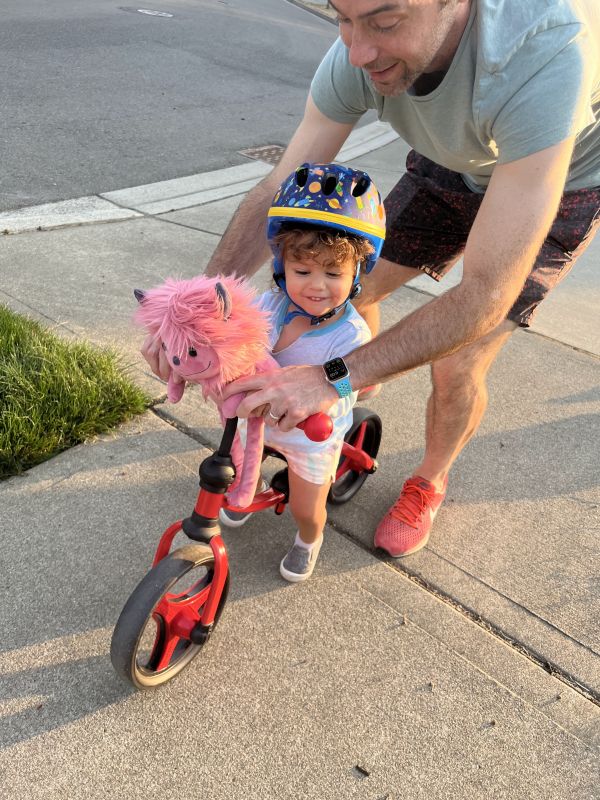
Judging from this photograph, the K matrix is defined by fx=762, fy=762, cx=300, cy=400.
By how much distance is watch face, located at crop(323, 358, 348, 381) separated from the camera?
1981 mm

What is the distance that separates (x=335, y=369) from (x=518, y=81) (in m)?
0.88

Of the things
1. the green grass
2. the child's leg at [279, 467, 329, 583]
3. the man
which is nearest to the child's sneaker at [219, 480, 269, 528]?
the child's leg at [279, 467, 329, 583]

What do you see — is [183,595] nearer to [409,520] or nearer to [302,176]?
[409,520]

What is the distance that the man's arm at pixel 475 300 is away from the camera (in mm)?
1905

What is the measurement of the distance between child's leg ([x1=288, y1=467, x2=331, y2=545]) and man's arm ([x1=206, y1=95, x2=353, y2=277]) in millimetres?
682

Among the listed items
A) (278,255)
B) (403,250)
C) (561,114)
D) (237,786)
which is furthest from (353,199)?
(237,786)

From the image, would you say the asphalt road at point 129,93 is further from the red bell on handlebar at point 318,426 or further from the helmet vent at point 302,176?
the red bell on handlebar at point 318,426

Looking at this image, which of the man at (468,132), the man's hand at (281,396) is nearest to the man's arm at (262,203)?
the man at (468,132)

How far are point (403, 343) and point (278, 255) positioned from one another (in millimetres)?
424

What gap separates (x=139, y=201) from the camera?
535 cm

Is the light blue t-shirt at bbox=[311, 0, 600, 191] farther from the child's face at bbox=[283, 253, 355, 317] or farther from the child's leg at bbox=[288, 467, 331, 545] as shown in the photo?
the child's leg at bbox=[288, 467, 331, 545]

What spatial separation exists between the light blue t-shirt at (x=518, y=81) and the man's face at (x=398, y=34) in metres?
0.09

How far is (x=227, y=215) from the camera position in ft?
17.6

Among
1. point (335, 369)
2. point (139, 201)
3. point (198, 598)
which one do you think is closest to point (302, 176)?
point (335, 369)
